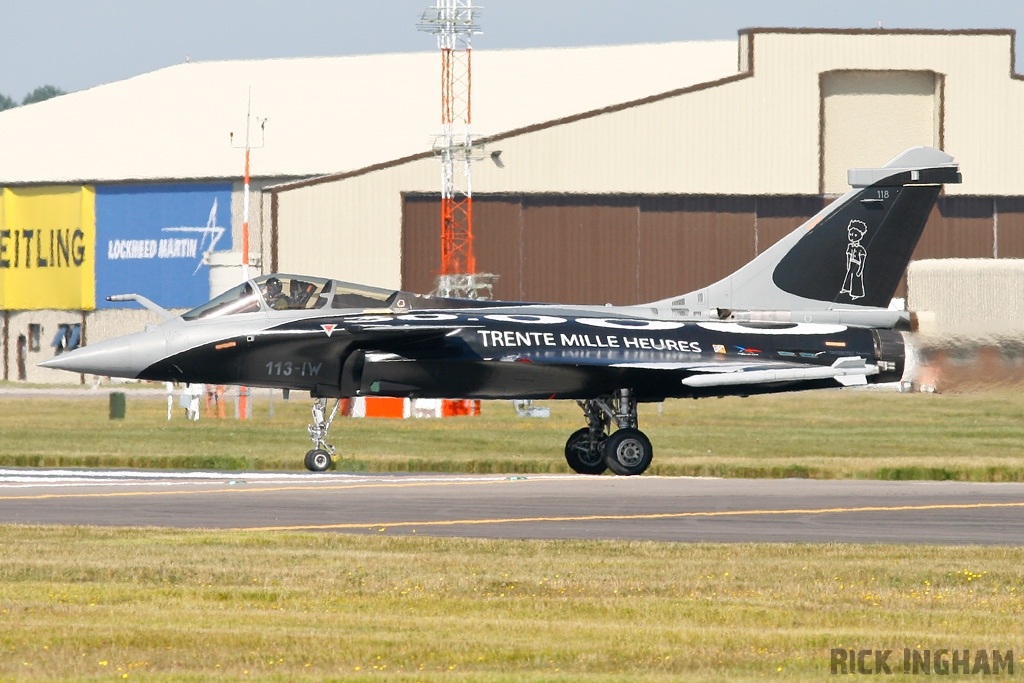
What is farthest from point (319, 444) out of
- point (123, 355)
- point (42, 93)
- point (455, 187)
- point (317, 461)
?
point (42, 93)

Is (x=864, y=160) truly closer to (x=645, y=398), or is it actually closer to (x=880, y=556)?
(x=645, y=398)

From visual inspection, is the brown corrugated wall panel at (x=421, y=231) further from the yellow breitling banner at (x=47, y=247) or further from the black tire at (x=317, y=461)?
the black tire at (x=317, y=461)

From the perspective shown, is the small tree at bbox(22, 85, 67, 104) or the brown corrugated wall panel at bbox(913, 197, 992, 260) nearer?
the brown corrugated wall panel at bbox(913, 197, 992, 260)

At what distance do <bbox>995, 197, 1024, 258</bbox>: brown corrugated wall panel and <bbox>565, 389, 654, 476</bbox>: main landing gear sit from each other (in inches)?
1557

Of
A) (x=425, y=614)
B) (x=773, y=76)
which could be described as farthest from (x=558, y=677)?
(x=773, y=76)

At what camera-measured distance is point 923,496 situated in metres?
21.2

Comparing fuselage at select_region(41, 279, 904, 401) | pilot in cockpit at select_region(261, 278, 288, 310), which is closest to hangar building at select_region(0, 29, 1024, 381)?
fuselage at select_region(41, 279, 904, 401)

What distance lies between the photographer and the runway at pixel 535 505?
16922 mm

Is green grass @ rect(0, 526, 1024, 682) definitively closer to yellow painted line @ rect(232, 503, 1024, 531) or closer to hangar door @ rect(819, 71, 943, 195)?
yellow painted line @ rect(232, 503, 1024, 531)

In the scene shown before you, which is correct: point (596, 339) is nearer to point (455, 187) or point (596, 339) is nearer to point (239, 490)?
point (239, 490)

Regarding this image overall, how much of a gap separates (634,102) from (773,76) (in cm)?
549

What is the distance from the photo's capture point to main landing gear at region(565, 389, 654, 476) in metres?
24.9

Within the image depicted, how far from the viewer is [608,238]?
61.9 meters

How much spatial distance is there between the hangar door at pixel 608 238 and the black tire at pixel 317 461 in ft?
121
